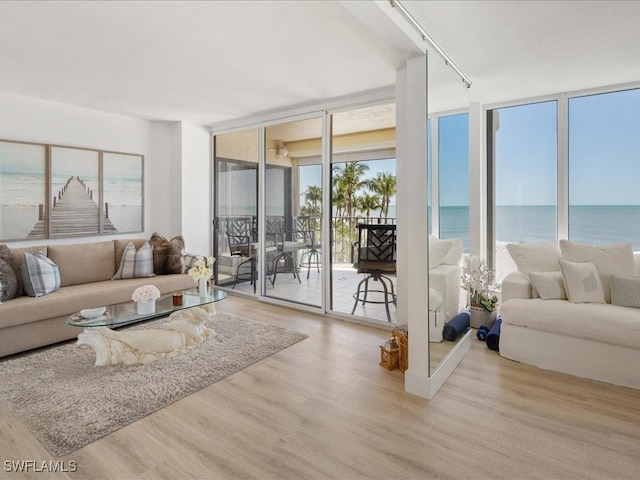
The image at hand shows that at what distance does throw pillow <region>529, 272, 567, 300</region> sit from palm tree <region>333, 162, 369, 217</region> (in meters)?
2.10

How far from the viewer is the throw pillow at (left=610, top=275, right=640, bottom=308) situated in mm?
2881

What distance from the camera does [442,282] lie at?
9.46 feet

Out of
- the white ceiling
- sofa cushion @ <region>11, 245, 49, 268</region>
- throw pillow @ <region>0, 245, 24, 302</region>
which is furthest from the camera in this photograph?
sofa cushion @ <region>11, 245, 49, 268</region>

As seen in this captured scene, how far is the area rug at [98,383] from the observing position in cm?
215

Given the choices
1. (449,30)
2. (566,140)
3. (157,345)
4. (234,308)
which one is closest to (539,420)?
(449,30)

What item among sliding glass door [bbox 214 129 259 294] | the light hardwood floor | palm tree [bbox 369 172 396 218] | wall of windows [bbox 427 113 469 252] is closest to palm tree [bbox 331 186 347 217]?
palm tree [bbox 369 172 396 218]

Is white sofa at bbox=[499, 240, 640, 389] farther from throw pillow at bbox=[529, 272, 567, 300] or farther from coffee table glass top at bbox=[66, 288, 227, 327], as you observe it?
coffee table glass top at bbox=[66, 288, 227, 327]

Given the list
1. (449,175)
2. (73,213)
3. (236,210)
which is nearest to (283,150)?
(236,210)

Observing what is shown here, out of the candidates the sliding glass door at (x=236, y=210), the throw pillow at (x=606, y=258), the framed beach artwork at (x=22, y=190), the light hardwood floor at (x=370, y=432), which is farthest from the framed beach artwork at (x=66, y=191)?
the throw pillow at (x=606, y=258)

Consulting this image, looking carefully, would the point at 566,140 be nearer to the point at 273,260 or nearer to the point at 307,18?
the point at 307,18

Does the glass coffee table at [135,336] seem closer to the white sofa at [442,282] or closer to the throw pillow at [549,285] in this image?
the white sofa at [442,282]

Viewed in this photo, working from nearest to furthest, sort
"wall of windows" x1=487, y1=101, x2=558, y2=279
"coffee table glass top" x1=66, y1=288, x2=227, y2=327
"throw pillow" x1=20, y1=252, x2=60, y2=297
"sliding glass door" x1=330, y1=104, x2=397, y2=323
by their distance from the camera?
"coffee table glass top" x1=66, y1=288, x2=227, y2=327
"throw pillow" x1=20, y1=252, x2=60, y2=297
"wall of windows" x1=487, y1=101, x2=558, y2=279
"sliding glass door" x1=330, y1=104, x2=397, y2=323

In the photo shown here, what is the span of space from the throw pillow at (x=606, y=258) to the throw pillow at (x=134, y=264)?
175 inches

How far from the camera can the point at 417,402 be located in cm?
241
